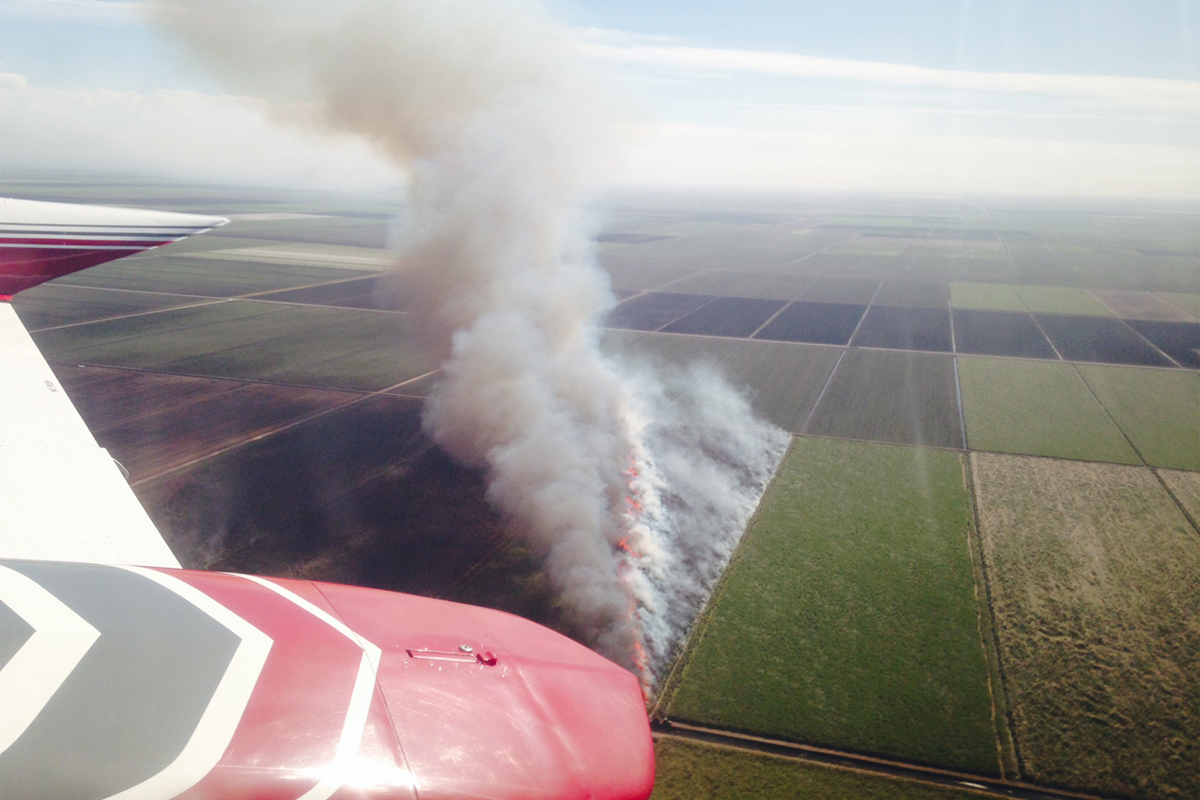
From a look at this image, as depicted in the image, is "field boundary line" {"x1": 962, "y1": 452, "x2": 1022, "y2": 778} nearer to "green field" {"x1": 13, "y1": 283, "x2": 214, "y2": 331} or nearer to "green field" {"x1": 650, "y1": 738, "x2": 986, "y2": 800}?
"green field" {"x1": 650, "y1": 738, "x2": 986, "y2": 800}

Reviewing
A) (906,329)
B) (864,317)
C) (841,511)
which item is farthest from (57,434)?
(864,317)

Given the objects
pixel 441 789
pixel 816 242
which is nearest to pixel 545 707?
pixel 441 789

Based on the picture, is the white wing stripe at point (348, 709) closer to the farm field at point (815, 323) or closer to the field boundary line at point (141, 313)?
the farm field at point (815, 323)

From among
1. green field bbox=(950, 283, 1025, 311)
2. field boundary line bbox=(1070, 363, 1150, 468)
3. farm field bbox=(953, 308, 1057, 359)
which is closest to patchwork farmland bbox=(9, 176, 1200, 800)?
field boundary line bbox=(1070, 363, 1150, 468)

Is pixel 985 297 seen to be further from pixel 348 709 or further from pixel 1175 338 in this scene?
pixel 348 709

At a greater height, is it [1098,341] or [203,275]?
[203,275]

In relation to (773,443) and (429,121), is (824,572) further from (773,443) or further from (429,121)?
(429,121)
